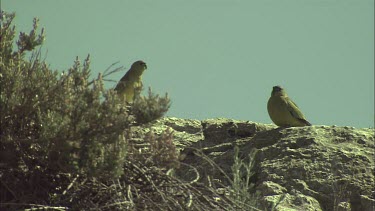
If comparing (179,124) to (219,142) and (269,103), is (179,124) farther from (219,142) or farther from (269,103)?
(269,103)

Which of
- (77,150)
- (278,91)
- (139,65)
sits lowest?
(77,150)

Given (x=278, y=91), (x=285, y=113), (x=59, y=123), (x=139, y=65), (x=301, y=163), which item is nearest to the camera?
(x=59, y=123)

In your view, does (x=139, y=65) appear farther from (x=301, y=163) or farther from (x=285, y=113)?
(x=301, y=163)

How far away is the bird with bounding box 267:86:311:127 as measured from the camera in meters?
9.62

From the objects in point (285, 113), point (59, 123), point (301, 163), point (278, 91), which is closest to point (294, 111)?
point (285, 113)

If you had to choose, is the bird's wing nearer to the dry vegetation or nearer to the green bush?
the dry vegetation

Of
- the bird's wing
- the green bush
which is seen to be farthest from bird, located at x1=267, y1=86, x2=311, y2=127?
the green bush

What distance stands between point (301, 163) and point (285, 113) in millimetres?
2818

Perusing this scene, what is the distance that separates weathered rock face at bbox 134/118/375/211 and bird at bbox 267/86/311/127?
1.69m

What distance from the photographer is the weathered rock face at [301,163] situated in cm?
659

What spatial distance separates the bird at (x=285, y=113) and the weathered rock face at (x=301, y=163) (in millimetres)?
1688

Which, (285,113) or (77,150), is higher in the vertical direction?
(285,113)

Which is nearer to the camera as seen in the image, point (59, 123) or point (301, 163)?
point (59, 123)

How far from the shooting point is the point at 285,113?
9703 mm
